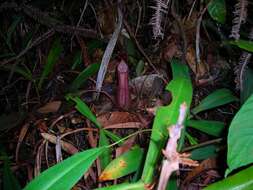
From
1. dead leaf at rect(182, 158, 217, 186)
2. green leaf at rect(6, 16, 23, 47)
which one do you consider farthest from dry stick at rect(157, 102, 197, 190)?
green leaf at rect(6, 16, 23, 47)

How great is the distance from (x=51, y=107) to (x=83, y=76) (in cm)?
17

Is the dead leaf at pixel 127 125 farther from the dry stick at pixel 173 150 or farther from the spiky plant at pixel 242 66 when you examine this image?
the dry stick at pixel 173 150

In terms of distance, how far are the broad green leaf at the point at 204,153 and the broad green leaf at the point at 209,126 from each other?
0.15ft

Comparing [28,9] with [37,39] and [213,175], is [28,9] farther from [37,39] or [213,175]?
[213,175]

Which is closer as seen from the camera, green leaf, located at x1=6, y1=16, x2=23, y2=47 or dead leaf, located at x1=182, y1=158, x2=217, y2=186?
dead leaf, located at x1=182, y1=158, x2=217, y2=186

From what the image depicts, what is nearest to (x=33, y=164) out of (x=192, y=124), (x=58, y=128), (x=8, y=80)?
(x=58, y=128)

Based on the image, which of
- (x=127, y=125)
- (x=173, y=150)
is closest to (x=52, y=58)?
(x=127, y=125)

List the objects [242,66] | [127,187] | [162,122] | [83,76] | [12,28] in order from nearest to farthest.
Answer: [127,187], [162,122], [242,66], [83,76], [12,28]

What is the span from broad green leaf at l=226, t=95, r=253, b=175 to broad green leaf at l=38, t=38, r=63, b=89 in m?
0.86

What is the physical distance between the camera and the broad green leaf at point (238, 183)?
660mm

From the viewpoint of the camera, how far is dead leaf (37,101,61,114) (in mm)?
1174

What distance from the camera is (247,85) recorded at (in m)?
1.02

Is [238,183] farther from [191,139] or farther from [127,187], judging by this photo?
[191,139]

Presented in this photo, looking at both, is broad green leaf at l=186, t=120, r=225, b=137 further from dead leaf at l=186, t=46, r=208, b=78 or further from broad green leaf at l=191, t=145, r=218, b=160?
dead leaf at l=186, t=46, r=208, b=78
